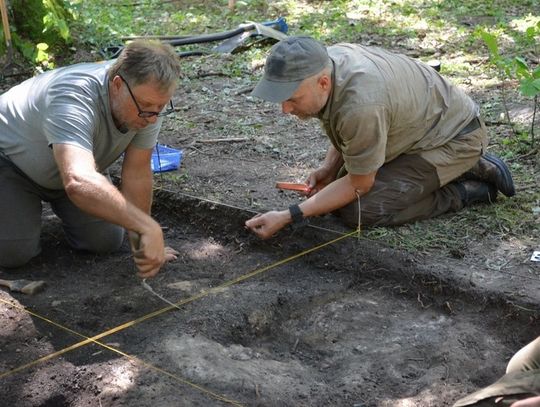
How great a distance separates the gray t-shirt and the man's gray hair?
0.89 feet

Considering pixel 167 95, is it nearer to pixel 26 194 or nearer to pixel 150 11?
pixel 26 194

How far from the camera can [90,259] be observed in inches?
185

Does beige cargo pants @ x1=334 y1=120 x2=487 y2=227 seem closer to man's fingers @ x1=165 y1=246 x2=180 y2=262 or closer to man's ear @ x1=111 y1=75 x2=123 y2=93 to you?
man's fingers @ x1=165 y1=246 x2=180 y2=262

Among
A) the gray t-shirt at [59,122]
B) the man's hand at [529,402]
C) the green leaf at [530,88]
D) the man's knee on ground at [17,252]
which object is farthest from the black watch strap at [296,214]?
the man's hand at [529,402]

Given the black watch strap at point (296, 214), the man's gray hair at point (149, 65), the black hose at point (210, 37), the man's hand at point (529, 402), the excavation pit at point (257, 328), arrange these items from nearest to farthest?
1. the man's hand at point (529, 402)
2. the excavation pit at point (257, 328)
3. the man's gray hair at point (149, 65)
4. the black watch strap at point (296, 214)
5. the black hose at point (210, 37)

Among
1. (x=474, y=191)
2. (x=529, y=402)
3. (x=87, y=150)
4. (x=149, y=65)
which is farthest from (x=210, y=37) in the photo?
(x=529, y=402)

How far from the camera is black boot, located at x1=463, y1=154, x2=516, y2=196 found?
15.6ft

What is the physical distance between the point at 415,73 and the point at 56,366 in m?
2.54

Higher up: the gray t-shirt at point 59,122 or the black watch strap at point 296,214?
the gray t-shirt at point 59,122

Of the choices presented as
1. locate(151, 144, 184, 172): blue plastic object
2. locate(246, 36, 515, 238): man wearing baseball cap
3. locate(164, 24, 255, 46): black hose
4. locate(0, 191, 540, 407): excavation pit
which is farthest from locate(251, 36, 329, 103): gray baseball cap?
locate(164, 24, 255, 46): black hose

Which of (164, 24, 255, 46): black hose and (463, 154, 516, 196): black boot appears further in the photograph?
(164, 24, 255, 46): black hose

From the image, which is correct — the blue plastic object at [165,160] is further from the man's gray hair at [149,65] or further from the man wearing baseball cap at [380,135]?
the man's gray hair at [149,65]

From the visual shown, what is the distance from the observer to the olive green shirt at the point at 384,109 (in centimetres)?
401

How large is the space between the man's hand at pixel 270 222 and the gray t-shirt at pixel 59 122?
2.44 feet
